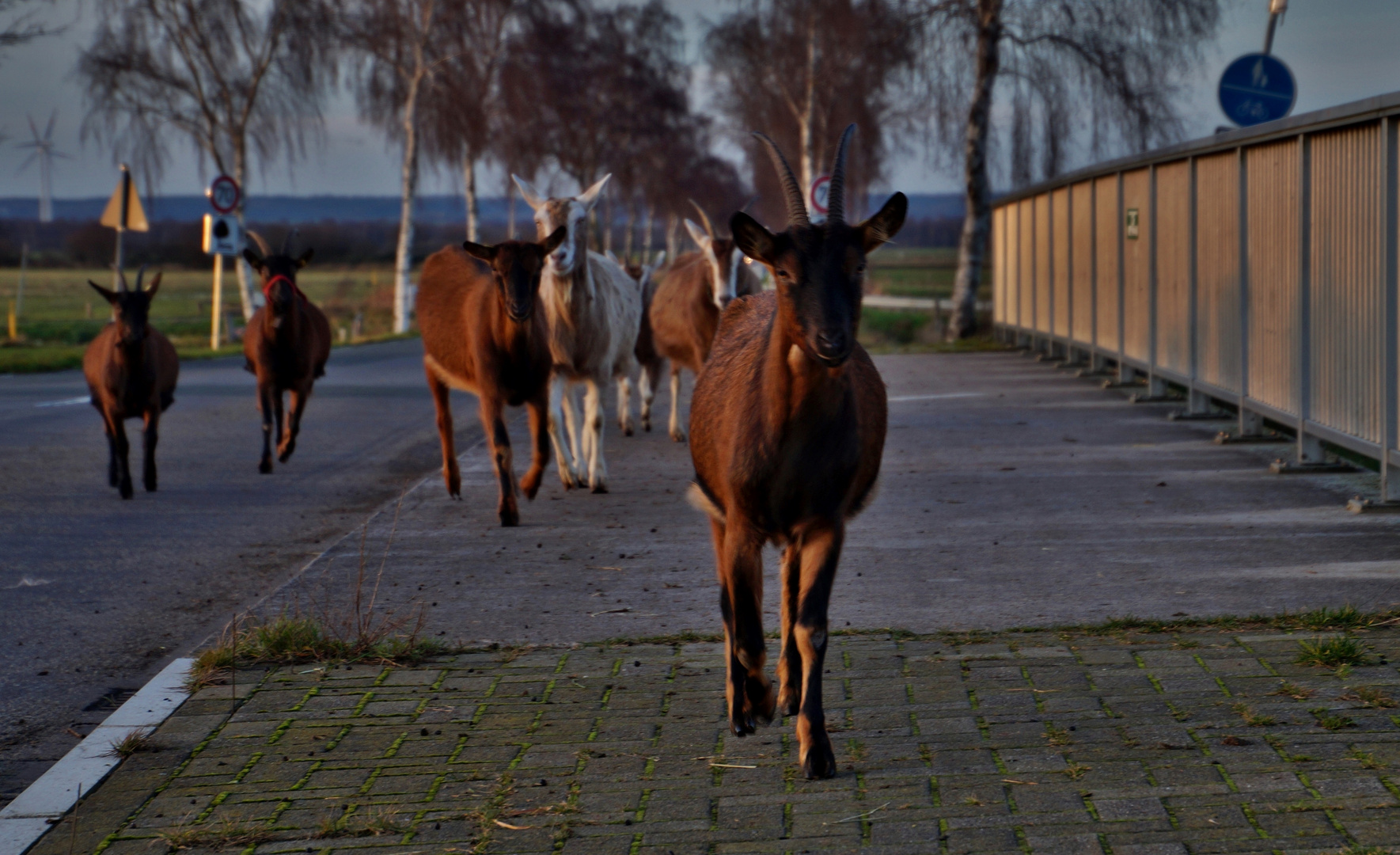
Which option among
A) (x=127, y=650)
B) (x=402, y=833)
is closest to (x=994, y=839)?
(x=402, y=833)

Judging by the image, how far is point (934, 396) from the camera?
1717cm

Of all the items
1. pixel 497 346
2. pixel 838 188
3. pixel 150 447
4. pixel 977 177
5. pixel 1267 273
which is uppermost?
pixel 977 177

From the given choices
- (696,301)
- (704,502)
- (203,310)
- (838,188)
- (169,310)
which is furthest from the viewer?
(169,310)

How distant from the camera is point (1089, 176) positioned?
59.7ft

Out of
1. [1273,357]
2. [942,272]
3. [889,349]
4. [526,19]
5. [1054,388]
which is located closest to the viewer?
[1273,357]

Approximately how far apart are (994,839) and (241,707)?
2.86 m

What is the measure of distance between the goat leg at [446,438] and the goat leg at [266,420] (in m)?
1.72

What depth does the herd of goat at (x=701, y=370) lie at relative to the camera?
4.69 metres

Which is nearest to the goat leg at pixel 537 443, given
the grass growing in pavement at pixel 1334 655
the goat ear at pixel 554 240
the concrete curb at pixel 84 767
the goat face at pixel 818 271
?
the goat ear at pixel 554 240

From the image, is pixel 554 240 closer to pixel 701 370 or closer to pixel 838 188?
pixel 701 370

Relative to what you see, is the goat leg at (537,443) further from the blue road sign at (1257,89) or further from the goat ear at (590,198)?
the blue road sign at (1257,89)

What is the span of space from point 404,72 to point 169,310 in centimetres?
2665

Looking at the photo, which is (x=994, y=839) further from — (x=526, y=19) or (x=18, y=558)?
(x=526, y=19)

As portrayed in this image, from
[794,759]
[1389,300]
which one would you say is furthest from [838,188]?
[1389,300]
